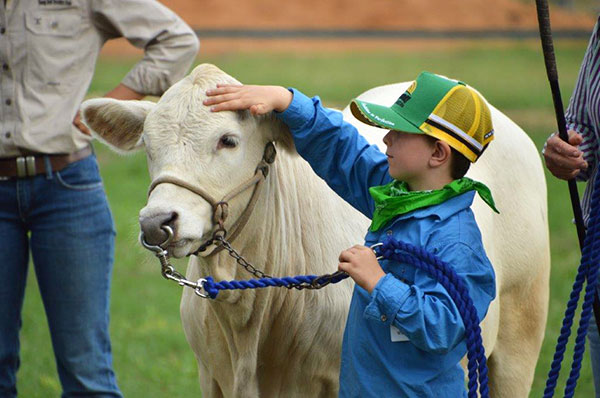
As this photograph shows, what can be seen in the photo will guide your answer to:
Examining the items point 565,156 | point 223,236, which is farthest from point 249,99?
point 565,156

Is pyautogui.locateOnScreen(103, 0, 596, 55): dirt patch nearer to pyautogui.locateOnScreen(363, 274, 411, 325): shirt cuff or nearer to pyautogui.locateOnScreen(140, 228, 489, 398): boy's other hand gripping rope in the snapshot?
pyautogui.locateOnScreen(140, 228, 489, 398): boy's other hand gripping rope

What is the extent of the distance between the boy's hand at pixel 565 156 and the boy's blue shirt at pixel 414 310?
466mm

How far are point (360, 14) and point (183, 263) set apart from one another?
94.7 feet

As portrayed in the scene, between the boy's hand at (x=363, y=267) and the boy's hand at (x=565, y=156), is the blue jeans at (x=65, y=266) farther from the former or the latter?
the boy's hand at (x=565, y=156)

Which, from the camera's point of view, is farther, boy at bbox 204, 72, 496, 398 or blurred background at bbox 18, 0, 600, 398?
blurred background at bbox 18, 0, 600, 398

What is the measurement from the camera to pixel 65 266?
366 centimetres

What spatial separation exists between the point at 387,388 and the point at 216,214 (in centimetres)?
75

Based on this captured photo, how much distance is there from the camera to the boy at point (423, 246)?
2.47 m

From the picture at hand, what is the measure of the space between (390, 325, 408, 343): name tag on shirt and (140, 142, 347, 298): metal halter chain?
28 centimetres

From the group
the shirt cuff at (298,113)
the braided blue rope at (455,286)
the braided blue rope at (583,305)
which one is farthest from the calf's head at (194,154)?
the braided blue rope at (583,305)

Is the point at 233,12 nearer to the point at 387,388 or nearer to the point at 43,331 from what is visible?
the point at 43,331

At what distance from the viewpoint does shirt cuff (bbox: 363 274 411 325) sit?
96.2 inches

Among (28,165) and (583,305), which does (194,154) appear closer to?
(28,165)

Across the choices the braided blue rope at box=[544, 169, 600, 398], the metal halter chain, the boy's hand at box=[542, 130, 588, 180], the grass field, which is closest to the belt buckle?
the grass field
